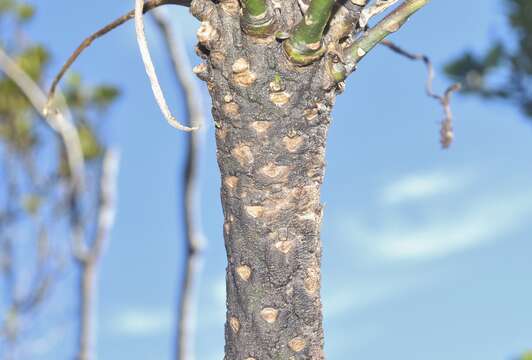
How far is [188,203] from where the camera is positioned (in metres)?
3.08

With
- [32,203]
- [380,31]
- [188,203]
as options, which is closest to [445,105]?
[380,31]

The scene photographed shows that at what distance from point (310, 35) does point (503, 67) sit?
6344mm

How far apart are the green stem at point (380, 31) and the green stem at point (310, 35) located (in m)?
0.06

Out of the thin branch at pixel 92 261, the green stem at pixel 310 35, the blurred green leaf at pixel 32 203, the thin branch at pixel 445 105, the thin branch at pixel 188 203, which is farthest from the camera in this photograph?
the blurred green leaf at pixel 32 203

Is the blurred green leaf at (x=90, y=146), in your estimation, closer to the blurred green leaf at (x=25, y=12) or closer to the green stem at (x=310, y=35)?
the blurred green leaf at (x=25, y=12)

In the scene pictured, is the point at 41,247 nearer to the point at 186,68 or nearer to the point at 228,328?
the point at 186,68

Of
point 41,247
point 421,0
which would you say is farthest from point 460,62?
point 421,0

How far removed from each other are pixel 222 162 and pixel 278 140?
0.08 metres

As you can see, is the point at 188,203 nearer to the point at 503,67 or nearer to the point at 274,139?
the point at 274,139

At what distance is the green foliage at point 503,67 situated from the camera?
21.1ft

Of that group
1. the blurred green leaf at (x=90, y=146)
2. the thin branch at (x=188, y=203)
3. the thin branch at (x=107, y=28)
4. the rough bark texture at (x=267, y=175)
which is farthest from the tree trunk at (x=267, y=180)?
the blurred green leaf at (x=90, y=146)

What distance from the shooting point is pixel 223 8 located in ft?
2.83

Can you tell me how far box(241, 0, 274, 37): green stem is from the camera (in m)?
0.81

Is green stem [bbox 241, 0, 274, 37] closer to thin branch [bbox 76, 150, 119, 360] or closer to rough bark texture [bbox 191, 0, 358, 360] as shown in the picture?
rough bark texture [bbox 191, 0, 358, 360]
